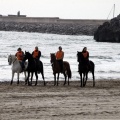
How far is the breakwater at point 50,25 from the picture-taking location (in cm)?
15638

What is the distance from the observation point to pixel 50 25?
16925 cm

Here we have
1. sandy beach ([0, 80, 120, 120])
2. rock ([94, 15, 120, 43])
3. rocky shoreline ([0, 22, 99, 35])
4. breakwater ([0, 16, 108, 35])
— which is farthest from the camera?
breakwater ([0, 16, 108, 35])

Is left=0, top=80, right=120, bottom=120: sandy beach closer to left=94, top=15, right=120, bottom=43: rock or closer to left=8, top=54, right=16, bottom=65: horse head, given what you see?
left=8, top=54, right=16, bottom=65: horse head

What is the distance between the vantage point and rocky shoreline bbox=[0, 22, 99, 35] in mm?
153750

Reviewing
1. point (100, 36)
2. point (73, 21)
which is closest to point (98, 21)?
point (73, 21)

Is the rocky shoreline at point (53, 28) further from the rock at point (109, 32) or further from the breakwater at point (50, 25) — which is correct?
the rock at point (109, 32)

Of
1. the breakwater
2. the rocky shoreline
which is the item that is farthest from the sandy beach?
the rocky shoreline

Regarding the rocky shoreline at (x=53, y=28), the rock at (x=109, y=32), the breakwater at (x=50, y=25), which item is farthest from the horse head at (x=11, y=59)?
the rocky shoreline at (x=53, y=28)

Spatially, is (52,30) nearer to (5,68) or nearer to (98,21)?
(98,21)

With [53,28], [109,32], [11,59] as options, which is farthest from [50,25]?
[11,59]

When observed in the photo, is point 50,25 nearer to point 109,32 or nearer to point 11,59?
point 109,32

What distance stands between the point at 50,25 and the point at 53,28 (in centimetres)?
833

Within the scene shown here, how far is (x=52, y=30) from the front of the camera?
159 metres

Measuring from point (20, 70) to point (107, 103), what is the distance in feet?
31.1
